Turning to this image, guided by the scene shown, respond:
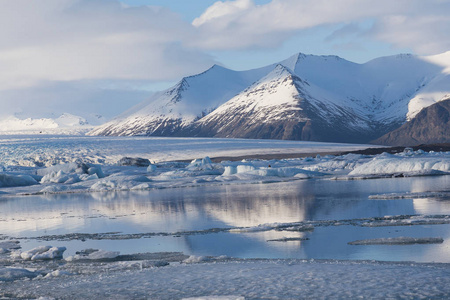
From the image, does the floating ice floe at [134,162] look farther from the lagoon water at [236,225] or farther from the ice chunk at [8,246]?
the ice chunk at [8,246]

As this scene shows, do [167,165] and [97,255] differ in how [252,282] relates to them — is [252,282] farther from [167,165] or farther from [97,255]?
[167,165]

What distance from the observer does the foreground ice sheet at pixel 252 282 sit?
7828 mm

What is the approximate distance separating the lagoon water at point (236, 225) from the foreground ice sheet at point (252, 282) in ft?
4.03

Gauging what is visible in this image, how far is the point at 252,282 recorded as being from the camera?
8609mm

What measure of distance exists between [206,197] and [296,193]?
420cm

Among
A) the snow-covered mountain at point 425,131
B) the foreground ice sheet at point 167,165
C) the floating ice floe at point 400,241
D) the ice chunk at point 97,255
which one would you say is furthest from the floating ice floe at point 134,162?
the snow-covered mountain at point 425,131

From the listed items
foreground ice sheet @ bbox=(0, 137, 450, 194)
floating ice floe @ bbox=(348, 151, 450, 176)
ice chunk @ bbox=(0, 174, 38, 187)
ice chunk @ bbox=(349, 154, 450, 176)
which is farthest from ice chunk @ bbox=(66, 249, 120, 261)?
ice chunk @ bbox=(0, 174, 38, 187)

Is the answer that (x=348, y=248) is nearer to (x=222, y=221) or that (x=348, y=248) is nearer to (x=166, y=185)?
(x=222, y=221)

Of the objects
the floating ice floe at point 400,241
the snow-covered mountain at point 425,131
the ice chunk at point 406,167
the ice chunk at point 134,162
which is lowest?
the floating ice floe at point 400,241

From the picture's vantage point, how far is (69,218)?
20.5m

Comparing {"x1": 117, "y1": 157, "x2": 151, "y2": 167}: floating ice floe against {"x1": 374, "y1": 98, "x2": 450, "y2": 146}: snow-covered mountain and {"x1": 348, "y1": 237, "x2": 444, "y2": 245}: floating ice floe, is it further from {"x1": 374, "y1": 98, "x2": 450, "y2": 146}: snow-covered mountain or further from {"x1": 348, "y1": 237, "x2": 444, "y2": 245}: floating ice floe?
{"x1": 374, "y1": 98, "x2": 450, "y2": 146}: snow-covered mountain

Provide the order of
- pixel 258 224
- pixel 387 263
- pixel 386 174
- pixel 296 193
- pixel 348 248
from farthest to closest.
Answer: pixel 386 174
pixel 296 193
pixel 258 224
pixel 348 248
pixel 387 263

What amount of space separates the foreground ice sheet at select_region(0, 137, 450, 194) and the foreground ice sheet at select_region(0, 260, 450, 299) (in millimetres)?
25492

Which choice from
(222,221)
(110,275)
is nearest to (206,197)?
(222,221)
